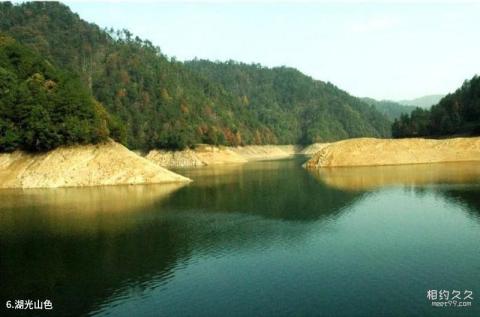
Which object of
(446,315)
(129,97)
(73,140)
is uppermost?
(129,97)

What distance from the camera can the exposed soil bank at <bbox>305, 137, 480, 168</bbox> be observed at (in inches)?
4705

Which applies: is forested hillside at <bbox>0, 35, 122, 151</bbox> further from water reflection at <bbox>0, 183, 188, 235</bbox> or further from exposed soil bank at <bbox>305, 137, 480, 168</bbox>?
exposed soil bank at <bbox>305, 137, 480, 168</bbox>

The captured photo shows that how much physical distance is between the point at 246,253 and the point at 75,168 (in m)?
58.2

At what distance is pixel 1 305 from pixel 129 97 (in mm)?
167774

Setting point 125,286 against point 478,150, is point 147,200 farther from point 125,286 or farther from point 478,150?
point 478,150

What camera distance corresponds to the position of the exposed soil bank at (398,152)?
11950 cm

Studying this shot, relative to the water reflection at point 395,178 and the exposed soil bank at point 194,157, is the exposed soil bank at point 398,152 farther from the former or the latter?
the exposed soil bank at point 194,157

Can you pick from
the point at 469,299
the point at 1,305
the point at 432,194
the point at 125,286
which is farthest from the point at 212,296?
the point at 432,194

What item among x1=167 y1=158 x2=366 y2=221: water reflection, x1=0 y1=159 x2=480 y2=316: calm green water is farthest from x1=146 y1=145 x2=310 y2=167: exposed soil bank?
x1=0 y1=159 x2=480 y2=316: calm green water

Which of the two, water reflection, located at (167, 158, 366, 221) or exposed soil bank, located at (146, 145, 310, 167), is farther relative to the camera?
exposed soil bank, located at (146, 145, 310, 167)

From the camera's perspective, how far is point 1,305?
87.7 ft

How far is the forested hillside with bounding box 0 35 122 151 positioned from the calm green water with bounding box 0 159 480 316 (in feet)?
68.6

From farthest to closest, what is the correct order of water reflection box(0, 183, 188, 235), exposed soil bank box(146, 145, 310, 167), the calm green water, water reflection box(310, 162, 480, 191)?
A: exposed soil bank box(146, 145, 310, 167), water reflection box(310, 162, 480, 191), water reflection box(0, 183, 188, 235), the calm green water

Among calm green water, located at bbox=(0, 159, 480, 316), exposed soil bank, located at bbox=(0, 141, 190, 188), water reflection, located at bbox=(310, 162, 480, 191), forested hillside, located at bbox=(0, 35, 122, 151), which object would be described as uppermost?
forested hillside, located at bbox=(0, 35, 122, 151)
